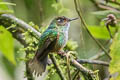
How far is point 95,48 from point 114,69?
1.82 m

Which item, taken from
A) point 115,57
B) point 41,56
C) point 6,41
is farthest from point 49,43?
point 115,57

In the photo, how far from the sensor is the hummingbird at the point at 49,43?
1.69m

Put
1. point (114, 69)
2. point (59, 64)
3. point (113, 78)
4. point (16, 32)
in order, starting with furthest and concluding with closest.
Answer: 1. point (16, 32)
2. point (59, 64)
3. point (113, 78)
4. point (114, 69)

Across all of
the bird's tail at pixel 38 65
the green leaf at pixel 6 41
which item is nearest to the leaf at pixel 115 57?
the bird's tail at pixel 38 65

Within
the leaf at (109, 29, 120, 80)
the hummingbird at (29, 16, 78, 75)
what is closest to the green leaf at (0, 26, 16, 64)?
the hummingbird at (29, 16, 78, 75)

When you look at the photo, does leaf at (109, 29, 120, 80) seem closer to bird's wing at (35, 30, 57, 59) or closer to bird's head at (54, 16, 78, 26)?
bird's wing at (35, 30, 57, 59)

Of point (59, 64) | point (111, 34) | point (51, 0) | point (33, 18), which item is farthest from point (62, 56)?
point (33, 18)

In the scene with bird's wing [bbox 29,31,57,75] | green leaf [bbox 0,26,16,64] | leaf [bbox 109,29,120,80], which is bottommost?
green leaf [bbox 0,26,16,64]

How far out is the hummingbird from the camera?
1.69 m

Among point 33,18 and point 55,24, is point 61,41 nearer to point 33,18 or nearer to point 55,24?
point 55,24

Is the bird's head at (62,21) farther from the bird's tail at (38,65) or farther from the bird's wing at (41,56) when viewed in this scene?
the bird's tail at (38,65)

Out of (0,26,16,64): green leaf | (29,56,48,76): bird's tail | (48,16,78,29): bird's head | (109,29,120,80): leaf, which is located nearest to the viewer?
(109,29,120,80): leaf

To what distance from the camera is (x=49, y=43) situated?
1861 millimetres

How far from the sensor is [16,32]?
2.16 m
